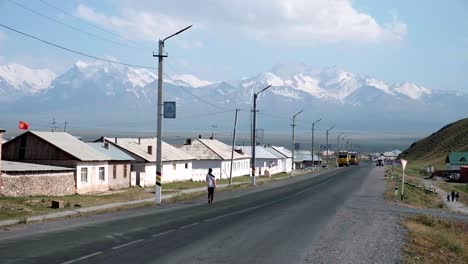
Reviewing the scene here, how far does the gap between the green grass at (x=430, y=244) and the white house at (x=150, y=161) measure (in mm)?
31172

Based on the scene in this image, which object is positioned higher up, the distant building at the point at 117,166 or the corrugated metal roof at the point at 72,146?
the corrugated metal roof at the point at 72,146

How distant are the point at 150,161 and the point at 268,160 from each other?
6314 centimetres

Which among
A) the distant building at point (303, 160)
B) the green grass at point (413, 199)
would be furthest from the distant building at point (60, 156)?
the distant building at point (303, 160)

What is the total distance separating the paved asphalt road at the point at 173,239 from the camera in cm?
1543

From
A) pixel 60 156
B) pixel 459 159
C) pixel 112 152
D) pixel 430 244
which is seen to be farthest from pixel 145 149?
pixel 459 159

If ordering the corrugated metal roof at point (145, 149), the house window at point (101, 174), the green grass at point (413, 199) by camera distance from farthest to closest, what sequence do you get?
the corrugated metal roof at point (145, 149) → the house window at point (101, 174) → the green grass at point (413, 199)

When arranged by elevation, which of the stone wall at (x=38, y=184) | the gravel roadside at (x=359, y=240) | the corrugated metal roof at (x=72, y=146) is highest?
the corrugated metal roof at (x=72, y=146)

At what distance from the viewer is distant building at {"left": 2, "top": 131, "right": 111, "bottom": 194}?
44.4 m

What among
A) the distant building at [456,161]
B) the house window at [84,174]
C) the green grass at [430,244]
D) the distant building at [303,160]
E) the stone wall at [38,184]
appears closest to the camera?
the green grass at [430,244]

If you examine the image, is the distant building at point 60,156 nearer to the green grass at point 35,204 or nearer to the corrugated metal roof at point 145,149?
the green grass at point 35,204

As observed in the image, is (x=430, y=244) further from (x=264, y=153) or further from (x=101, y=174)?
(x=264, y=153)

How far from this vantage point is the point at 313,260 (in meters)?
15.8

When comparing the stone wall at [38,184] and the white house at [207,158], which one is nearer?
the stone wall at [38,184]

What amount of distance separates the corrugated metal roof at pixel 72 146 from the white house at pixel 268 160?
62.1 meters
